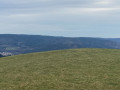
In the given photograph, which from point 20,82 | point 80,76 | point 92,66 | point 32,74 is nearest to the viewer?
point 20,82

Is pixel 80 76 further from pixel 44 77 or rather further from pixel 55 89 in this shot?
pixel 55 89

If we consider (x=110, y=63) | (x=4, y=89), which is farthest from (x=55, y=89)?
(x=110, y=63)

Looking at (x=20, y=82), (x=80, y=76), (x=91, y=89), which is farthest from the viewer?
(x=80, y=76)

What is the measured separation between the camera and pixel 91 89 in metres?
20.7

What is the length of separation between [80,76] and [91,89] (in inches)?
242

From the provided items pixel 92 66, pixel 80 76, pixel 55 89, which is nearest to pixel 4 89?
pixel 55 89

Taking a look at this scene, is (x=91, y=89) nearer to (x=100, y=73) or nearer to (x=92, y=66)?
(x=100, y=73)

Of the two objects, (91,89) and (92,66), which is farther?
(92,66)

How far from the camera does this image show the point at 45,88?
2155cm

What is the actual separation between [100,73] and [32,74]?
958cm

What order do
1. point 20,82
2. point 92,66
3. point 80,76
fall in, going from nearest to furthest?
1. point 20,82
2. point 80,76
3. point 92,66

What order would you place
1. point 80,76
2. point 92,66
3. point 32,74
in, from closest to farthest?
point 80,76, point 32,74, point 92,66

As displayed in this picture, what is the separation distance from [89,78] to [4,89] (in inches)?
407

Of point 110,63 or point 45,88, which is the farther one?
point 110,63
